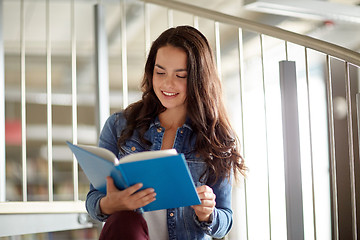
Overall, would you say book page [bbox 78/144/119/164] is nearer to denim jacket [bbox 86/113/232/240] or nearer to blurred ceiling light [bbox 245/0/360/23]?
denim jacket [bbox 86/113/232/240]

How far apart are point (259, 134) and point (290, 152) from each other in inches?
113

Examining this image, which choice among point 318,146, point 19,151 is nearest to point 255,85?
point 318,146

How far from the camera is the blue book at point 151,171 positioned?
3.57 ft

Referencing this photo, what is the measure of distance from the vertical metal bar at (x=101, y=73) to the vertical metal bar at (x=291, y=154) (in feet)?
2.66

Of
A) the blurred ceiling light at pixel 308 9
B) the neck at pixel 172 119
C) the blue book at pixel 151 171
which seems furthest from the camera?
the blurred ceiling light at pixel 308 9

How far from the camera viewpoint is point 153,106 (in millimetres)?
1591

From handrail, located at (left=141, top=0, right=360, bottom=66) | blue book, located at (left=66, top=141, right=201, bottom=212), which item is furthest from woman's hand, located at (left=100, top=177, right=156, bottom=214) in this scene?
handrail, located at (left=141, top=0, right=360, bottom=66)

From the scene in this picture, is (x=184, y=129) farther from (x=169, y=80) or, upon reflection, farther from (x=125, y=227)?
(x=125, y=227)

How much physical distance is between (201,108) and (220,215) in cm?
33

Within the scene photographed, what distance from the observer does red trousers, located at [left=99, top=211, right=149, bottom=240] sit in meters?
1.19

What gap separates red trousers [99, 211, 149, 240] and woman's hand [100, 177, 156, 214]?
24 millimetres

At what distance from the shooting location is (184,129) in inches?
60.6

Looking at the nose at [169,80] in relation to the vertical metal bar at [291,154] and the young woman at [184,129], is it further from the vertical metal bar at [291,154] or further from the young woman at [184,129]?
the vertical metal bar at [291,154]

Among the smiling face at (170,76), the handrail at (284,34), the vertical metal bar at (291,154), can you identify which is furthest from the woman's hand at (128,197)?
the handrail at (284,34)
